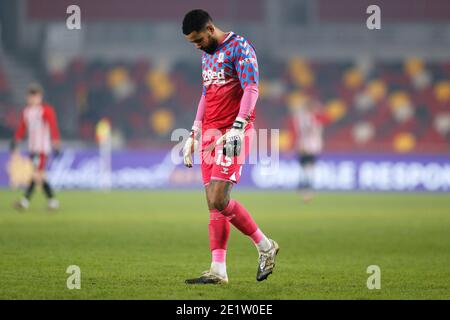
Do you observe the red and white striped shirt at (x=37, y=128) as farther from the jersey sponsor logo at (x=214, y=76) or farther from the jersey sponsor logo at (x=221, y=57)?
the jersey sponsor logo at (x=221, y=57)

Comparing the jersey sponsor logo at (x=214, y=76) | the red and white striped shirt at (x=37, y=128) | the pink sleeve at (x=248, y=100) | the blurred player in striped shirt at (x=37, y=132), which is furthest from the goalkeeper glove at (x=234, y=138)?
the red and white striped shirt at (x=37, y=128)

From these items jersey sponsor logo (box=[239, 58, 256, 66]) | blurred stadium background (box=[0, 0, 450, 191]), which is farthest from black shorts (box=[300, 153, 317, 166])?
jersey sponsor logo (box=[239, 58, 256, 66])

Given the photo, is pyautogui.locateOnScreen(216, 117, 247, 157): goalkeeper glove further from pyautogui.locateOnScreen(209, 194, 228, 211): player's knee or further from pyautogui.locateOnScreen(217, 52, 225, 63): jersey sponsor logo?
pyautogui.locateOnScreen(217, 52, 225, 63): jersey sponsor logo

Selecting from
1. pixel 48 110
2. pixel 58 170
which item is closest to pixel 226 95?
pixel 48 110

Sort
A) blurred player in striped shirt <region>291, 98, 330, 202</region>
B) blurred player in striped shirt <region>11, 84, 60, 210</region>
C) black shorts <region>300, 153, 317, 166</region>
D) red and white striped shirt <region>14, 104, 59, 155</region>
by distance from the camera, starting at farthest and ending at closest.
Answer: black shorts <region>300, 153, 317, 166</region>
blurred player in striped shirt <region>291, 98, 330, 202</region>
red and white striped shirt <region>14, 104, 59, 155</region>
blurred player in striped shirt <region>11, 84, 60, 210</region>

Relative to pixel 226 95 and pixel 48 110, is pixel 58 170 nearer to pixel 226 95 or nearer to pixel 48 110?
pixel 48 110

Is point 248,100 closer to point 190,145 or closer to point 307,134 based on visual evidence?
point 190,145

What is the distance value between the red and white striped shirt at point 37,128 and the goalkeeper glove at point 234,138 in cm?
975

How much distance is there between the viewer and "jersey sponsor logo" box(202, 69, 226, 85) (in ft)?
24.8

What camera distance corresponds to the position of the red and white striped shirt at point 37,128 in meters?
16.6

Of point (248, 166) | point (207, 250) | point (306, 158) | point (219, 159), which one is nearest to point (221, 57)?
point (219, 159)

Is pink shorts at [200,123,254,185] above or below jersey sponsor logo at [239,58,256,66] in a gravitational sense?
below

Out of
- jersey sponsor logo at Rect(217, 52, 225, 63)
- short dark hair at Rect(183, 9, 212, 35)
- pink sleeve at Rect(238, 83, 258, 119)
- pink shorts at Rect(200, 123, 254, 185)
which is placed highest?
short dark hair at Rect(183, 9, 212, 35)

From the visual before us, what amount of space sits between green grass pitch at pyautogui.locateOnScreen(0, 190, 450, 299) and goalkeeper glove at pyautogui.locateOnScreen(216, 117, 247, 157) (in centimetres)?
112
